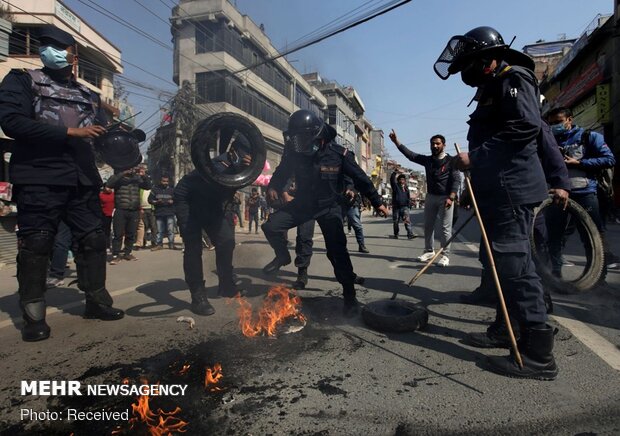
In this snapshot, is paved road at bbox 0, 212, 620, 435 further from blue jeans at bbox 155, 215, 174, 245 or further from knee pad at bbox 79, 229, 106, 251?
blue jeans at bbox 155, 215, 174, 245

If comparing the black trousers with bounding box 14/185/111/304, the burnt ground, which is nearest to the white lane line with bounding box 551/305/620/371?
the burnt ground

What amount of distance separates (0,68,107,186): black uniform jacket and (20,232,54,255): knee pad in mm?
407

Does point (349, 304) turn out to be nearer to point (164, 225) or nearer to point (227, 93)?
point (164, 225)

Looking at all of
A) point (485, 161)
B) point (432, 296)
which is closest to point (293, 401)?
point (485, 161)

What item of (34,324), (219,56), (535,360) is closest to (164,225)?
(34,324)

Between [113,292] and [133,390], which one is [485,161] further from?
[113,292]

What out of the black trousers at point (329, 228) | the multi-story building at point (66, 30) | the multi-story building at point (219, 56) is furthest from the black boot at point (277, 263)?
the multi-story building at point (219, 56)

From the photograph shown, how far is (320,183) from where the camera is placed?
372 centimetres

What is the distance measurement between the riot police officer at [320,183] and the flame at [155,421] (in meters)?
1.95

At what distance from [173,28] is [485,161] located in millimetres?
30404

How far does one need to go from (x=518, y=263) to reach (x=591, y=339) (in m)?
1.03

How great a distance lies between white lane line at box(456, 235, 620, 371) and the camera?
2.38 meters

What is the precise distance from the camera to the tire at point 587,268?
371 cm

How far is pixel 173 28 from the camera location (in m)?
27.5
